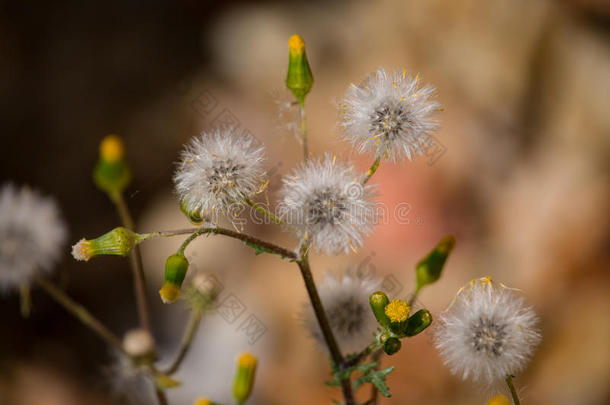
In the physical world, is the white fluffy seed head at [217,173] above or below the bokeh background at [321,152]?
below

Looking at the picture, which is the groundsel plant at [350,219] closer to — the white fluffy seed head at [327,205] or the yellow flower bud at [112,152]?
the white fluffy seed head at [327,205]

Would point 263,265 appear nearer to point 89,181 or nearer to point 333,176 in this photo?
point 89,181

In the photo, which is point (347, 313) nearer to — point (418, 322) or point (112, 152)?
point (418, 322)

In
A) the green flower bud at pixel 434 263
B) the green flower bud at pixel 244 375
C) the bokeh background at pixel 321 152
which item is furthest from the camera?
the bokeh background at pixel 321 152

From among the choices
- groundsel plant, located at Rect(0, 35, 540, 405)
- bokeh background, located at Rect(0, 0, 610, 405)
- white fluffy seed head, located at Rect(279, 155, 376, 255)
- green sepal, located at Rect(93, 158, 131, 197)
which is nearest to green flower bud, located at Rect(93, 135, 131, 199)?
green sepal, located at Rect(93, 158, 131, 197)

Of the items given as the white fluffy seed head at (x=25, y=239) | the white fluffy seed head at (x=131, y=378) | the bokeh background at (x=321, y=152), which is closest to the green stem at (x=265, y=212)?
the white fluffy seed head at (x=131, y=378)

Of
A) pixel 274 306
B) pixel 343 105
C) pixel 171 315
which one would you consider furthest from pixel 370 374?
pixel 171 315
